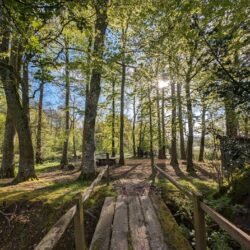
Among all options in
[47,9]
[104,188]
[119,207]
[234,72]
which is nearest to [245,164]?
[234,72]

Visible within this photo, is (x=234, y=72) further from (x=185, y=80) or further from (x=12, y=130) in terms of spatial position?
(x=12, y=130)

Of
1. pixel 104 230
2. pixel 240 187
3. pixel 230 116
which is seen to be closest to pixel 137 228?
pixel 104 230

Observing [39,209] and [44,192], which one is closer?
[39,209]

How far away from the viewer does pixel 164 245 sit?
3.79m

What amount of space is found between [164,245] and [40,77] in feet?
12.7

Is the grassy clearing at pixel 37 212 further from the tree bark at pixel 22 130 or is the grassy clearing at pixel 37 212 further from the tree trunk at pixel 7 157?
the tree trunk at pixel 7 157

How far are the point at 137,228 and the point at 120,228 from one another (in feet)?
1.05

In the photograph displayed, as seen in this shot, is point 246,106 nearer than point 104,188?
Yes

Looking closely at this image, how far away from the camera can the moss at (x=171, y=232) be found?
384 centimetres

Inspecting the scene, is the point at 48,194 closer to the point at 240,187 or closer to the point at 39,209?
the point at 39,209

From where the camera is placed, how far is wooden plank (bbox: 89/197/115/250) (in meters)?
3.85

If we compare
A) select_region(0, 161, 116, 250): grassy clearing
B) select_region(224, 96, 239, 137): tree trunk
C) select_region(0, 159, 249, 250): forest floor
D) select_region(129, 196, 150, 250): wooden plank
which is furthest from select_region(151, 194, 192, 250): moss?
select_region(224, 96, 239, 137): tree trunk

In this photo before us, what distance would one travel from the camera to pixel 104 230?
4.43 m

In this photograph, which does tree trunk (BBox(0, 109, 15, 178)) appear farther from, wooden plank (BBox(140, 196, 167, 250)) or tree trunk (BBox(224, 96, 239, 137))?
tree trunk (BBox(224, 96, 239, 137))
